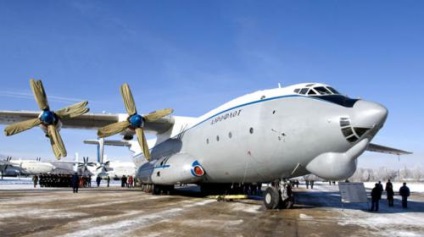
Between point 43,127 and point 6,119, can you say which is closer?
point 43,127

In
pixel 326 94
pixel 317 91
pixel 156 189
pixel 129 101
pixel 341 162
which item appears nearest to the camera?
pixel 341 162

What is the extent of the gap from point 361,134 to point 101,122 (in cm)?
1591

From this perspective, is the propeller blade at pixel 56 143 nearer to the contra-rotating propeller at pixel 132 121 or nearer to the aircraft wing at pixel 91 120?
the aircraft wing at pixel 91 120

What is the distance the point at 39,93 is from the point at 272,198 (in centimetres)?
1260

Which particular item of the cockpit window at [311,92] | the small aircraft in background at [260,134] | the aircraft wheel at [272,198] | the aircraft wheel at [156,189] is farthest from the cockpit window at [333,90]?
the aircraft wheel at [156,189]

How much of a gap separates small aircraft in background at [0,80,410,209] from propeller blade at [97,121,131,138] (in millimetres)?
46

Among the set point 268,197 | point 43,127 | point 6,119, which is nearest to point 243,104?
point 268,197

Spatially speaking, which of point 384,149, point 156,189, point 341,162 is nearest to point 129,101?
point 156,189

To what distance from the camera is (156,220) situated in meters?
10.0

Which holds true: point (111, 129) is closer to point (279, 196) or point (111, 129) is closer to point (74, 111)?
point (74, 111)

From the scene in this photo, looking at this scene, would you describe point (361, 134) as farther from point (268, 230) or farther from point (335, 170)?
point (268, 230)

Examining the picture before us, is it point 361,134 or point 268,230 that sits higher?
point 361,134

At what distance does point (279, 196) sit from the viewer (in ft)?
42.9

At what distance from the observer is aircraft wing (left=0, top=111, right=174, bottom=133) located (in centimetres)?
2055
